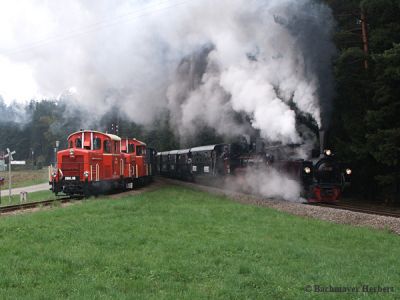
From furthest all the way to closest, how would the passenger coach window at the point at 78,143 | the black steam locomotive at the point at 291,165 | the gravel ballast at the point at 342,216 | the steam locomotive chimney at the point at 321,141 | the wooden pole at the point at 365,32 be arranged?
1. the wooden pole at the point at 365,32
2. the passenger coach window at the point at 78,143
3. the steam locomotive chimney at the point at 321,141
4. the black steam locomotive at the point at 291,165
5. the gravel ballast at the point at 342,216

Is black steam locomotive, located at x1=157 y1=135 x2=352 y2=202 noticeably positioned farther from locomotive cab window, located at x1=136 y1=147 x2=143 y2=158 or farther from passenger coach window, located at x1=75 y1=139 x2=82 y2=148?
passenger coach window, located at x1=75 y1=139 x2=82 y2=148

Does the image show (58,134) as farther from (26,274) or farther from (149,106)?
(26,274)

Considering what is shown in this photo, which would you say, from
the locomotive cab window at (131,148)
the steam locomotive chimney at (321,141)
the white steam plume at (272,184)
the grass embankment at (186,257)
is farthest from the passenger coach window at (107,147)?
the steam locomotive chimney at (321,141)

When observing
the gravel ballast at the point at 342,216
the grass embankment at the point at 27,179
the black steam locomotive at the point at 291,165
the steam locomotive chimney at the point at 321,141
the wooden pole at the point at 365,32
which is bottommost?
the gravel ballast at the point at 342,216

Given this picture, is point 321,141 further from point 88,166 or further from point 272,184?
point 88,166

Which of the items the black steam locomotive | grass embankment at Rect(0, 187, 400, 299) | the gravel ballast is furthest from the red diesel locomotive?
the gravel ballast

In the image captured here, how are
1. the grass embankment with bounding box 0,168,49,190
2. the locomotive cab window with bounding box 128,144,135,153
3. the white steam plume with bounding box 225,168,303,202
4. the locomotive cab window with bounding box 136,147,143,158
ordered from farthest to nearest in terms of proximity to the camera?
the grass embankment with bounding box 0,168,49,190 < the locomotive cab window with bounding box 136,147,143,158 < the locomotive cab window with bounding box 128,144,135,153 < the white steam plume with bounding box 225,168,303,202

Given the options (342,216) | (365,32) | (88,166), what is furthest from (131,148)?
(342,216)

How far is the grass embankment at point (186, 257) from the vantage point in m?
6.35

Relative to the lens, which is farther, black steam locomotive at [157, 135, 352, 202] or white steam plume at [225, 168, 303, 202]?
white steam plume at [225, 168, 303, 202]

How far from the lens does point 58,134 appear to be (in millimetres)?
29344

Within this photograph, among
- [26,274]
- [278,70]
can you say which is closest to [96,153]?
[278,70]

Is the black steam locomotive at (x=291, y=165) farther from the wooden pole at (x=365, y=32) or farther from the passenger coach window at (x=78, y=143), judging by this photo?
the passenger coach window at (x=78, y=143)

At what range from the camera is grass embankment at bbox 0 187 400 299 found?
6.35 meters
